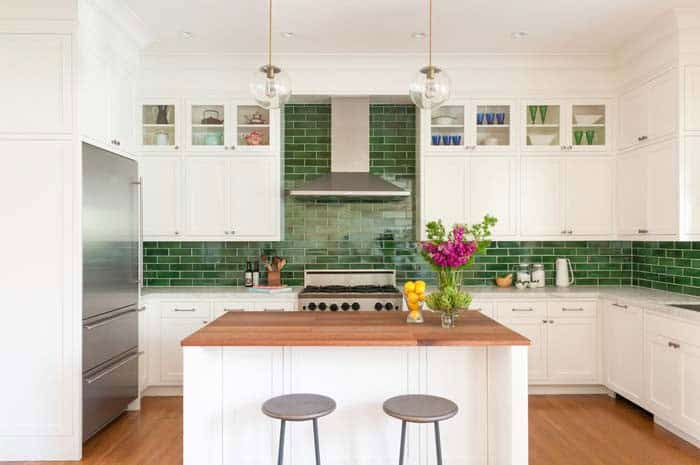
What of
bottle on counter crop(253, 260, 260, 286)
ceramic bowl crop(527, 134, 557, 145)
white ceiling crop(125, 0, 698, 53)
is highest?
white ceiling crop(125, 0, 698, 53)

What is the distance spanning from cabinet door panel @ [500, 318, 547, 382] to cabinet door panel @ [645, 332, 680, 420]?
848mm

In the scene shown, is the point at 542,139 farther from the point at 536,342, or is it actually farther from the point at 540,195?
the point at 536,342

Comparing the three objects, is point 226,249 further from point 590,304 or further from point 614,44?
point 614,44

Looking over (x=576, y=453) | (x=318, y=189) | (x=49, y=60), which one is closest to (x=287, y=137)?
(x=318, y=189)

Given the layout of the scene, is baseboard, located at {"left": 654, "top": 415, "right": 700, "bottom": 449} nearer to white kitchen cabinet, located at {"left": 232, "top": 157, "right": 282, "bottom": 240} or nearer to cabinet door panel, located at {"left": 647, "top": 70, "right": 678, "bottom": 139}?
cabinet door panel, located at {"left": 647, "top": 70, "right": 678, "bottom": 139}

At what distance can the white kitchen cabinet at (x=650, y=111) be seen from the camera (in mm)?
3941

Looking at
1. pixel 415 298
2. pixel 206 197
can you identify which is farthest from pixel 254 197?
pixel 415 298

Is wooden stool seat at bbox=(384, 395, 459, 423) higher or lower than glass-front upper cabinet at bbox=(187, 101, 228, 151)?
lower

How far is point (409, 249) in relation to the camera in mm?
5184

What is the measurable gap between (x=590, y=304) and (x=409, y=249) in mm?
1753

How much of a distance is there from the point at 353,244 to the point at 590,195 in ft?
7.70

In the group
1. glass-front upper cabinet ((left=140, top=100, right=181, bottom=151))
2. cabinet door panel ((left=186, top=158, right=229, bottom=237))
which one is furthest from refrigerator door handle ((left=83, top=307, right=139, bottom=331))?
glass-front upper cabinet ((left=140, top=100, right=181, bottom=151))

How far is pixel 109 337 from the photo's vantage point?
3.65 metres

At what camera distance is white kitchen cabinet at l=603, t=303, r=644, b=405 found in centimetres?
399
